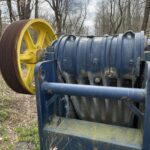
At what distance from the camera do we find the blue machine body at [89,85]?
1.97 meters

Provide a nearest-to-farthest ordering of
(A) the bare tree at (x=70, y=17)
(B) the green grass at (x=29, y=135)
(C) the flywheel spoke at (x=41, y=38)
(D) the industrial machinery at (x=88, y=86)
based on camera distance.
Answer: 1. (D) the industrial machinery at (x=88, y=86)
2. (C) the flywheel spoke at (x=41, y=38)
3. (B) the green grass at (x=29, y=135)
4. (A) the bare tree at (x=70, y=17)

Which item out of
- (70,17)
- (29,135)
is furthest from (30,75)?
(70,17)

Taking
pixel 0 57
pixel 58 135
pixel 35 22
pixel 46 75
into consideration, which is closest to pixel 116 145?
pixel 58 135

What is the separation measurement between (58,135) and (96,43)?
38.2 inches

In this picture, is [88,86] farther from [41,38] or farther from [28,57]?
[41,38]

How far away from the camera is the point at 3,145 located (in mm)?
3125

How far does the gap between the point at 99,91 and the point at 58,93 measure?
403 millimetres

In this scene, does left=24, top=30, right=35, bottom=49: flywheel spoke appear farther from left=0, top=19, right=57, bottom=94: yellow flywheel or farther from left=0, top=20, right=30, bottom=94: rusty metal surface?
left=0, top=20, right=30, bottom=94: rusty metal surface

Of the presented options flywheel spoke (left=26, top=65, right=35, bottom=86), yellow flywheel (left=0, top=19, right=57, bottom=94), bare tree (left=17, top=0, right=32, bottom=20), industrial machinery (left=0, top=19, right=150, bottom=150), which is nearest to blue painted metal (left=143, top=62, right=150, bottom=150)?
industrial machinery (left=0, top=19, right=150, bottom=150)

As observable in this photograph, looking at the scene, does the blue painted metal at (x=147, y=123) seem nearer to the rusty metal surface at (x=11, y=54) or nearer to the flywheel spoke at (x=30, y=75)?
the rusty metal surface at (x=11, y=54)

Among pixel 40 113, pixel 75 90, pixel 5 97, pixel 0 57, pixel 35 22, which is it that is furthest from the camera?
pixel 5 97

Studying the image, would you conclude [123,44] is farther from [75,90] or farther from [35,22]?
[35,22]

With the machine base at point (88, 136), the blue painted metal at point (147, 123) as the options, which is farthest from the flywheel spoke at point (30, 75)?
the blue painted metal at point (147, 123)

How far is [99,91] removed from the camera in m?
1.86
